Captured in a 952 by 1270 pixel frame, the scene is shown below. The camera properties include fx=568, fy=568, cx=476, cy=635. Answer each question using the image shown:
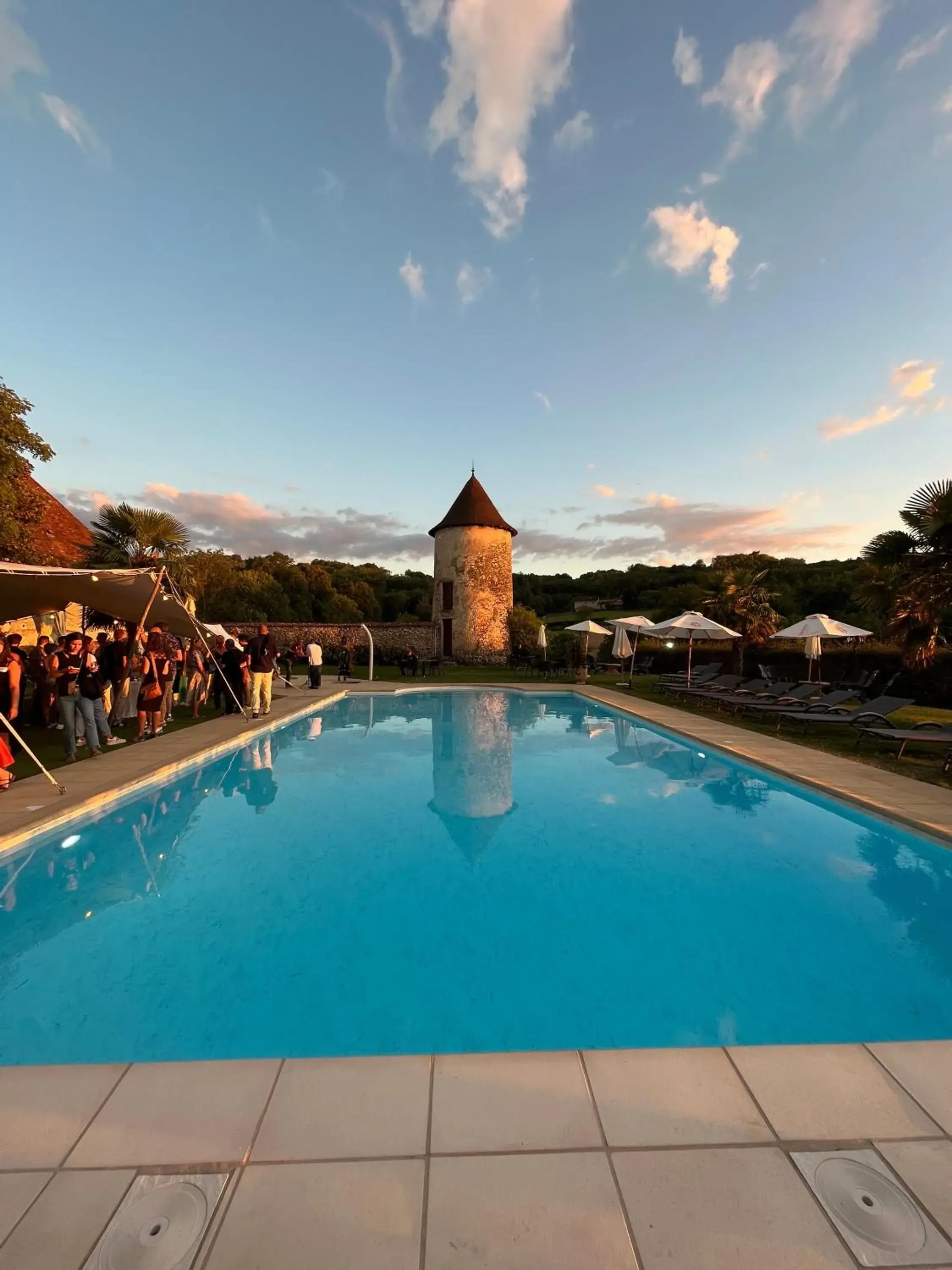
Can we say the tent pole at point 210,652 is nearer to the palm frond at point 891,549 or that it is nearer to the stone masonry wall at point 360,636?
the palm frond at point 891,549

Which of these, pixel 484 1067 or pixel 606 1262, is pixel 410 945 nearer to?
pixel 484 1067

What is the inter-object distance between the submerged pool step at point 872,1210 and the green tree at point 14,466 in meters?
18.0

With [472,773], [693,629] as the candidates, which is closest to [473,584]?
[693,629]

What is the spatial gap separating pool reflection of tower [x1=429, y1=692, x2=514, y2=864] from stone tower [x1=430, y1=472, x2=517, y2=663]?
15127mm

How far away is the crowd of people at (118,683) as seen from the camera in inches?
330

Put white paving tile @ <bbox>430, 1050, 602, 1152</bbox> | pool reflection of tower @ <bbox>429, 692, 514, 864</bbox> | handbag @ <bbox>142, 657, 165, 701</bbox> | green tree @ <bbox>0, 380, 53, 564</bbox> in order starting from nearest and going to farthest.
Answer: white paving tile @ <bbox>430, 1050, 602, 1152</bbox>, pool reflection of tower @ <bbox>429, 692, 514, 864</bbox>, handbag @ <bbox>142, 657, 165, 701</bbox>, green tree @ <bbox>0, 380, 53, 564</bbox>

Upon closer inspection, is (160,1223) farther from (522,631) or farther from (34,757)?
(522,631)

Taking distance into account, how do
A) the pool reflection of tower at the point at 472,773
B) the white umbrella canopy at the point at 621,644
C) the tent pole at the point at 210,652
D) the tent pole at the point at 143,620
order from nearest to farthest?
the pool reflection of tower at the point at 472,773 < the tent pole at the point at 143,620 < the tent pole at the point at 210,652 < the white umbrella canopy at the point at 621,644

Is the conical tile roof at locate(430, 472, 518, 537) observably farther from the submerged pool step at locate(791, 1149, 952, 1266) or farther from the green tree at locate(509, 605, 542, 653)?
the submerged pool step at locate(791, 1149, 952, 1266)

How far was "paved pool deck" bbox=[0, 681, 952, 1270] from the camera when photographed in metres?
1.72

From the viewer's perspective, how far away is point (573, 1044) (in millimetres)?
3102

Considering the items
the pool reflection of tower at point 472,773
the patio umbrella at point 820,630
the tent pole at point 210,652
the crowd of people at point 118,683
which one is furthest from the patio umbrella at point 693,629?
the tent pole at point 210,652

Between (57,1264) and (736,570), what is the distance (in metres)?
26.5

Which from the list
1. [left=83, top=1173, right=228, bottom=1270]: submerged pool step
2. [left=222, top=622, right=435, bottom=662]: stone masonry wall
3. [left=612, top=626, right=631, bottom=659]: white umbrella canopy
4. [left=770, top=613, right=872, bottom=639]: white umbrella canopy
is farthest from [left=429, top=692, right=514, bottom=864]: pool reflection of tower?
[left=222, top=622, right=435, bottom=662]: stone masonry wall
